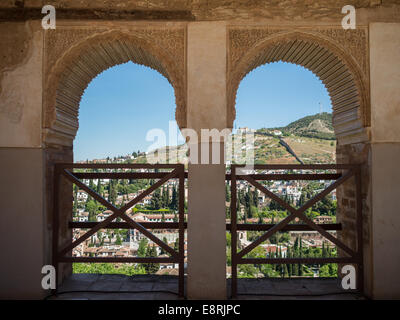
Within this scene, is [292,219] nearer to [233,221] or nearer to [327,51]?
[233,221]

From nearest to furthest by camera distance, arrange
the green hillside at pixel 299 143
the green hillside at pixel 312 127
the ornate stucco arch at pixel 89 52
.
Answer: the ornate stucco arch at pixel 89 52 < the green hillside at pixel 299 143 < the green hillside at pixel 312 127

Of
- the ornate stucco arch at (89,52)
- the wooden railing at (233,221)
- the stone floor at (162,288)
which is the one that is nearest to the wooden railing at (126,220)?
the wooden railing at (233,221)

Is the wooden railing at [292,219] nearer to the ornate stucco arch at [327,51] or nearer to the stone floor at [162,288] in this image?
the stone floor at [162,288]

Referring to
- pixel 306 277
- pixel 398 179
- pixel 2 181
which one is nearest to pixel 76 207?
pixel 2 181

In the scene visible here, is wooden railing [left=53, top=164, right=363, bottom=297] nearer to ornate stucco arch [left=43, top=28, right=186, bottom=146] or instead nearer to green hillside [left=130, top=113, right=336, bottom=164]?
ornate stucco arch [left=43, top=28, right=186, bottom=146]

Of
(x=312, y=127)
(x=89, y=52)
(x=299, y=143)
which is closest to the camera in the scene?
(x=89, y=52)

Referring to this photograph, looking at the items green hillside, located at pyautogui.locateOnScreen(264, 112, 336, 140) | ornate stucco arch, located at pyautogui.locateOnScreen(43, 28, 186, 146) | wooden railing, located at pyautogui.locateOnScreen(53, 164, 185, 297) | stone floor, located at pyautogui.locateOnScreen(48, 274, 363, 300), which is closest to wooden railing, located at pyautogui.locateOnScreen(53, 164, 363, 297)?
wooden railing, located at pyautogui.locateOnScreen(53, 164, 185, 297)

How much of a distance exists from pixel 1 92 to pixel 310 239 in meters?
5.90

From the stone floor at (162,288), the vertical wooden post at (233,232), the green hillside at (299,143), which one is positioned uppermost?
the green hillside at (299,143)

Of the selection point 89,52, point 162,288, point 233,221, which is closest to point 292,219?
point 233,221

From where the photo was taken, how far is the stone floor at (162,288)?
3.49 meters

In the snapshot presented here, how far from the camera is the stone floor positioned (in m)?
3.49

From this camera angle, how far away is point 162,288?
3707mm
